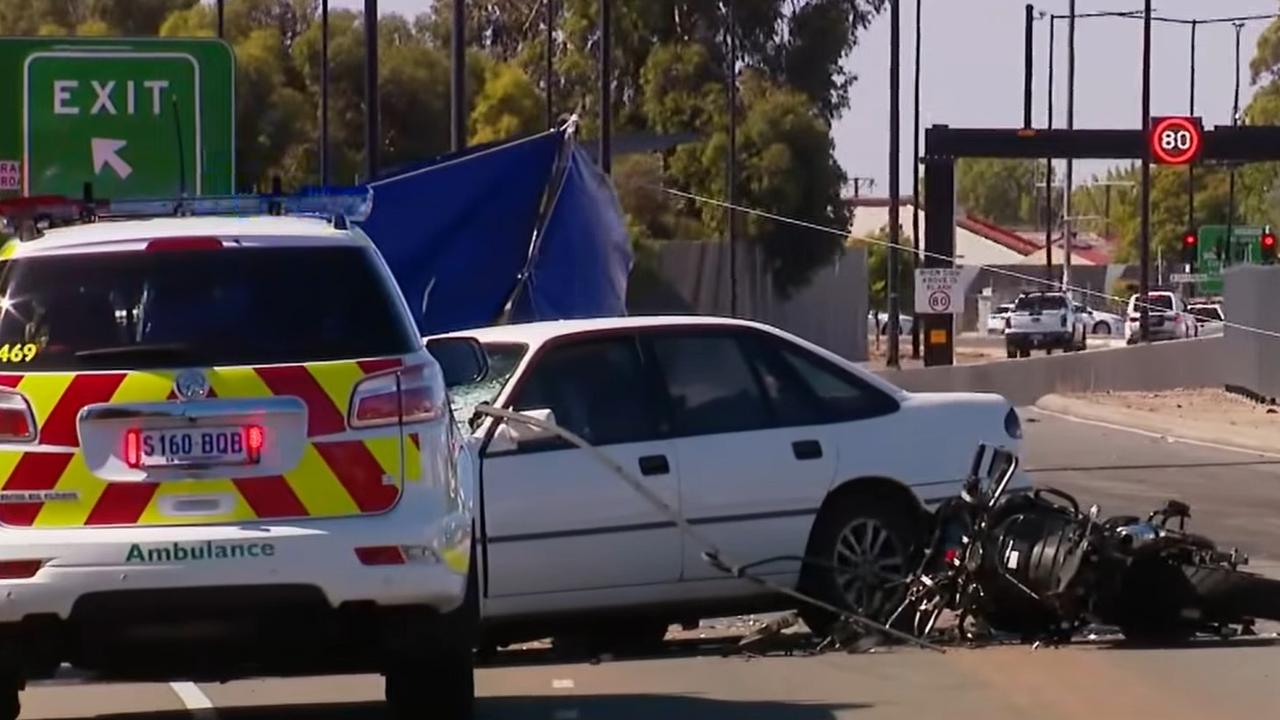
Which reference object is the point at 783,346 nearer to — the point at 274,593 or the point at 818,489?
the point at 818,489

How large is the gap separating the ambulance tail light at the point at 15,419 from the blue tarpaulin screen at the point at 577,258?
33.9ft

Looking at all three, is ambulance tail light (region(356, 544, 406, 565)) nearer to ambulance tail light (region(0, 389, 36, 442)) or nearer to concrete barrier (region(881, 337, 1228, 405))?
ambulance tail light (region(0, 389, 36, 442))

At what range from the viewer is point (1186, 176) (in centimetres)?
11031

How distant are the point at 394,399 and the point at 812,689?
112 inches

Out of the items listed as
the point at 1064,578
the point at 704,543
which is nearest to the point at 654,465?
the point at 704,543

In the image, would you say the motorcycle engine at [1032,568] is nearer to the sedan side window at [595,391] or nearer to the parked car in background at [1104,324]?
the sedan side window at [595,391]

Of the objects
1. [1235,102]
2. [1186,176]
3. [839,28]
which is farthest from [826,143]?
[1186,176]

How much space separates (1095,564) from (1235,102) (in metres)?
93.1

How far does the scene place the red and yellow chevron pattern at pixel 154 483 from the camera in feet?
24.0

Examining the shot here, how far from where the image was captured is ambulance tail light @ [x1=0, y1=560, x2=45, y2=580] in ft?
24.0

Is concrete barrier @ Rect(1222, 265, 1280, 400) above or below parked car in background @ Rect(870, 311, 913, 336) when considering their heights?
above

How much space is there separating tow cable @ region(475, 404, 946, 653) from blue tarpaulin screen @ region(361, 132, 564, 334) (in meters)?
6.75

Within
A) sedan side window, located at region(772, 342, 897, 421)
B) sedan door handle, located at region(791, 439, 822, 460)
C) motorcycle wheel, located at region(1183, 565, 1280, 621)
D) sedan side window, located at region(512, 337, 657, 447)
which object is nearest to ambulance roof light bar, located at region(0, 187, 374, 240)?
sedan side window, located at region(512, 337, 657, 447)

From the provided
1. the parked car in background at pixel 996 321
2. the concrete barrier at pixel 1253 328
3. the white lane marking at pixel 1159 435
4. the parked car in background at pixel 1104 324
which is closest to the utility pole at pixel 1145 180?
the concrete barrier at pixel 1253 328
